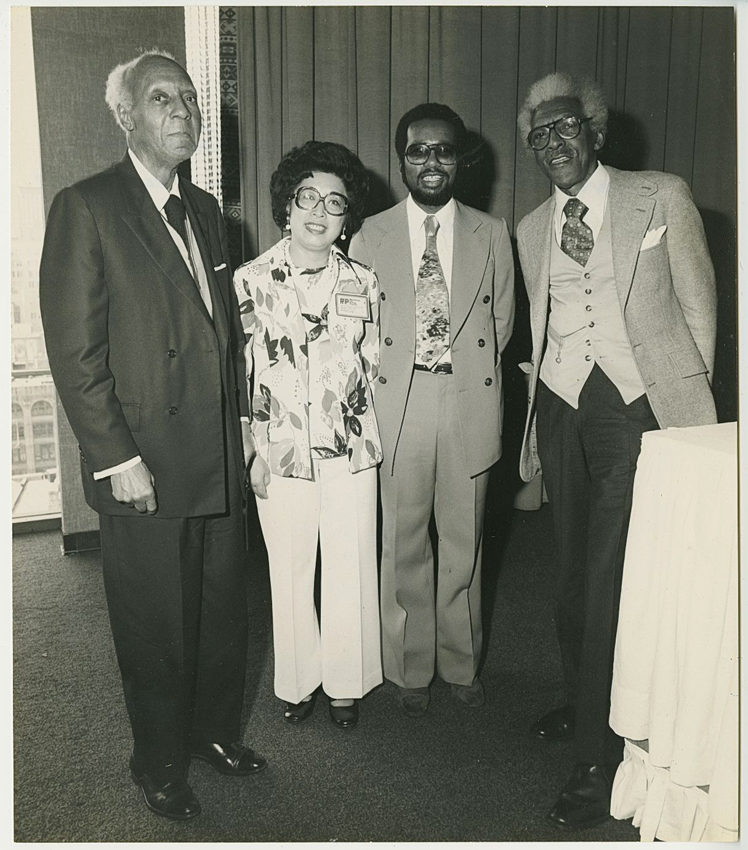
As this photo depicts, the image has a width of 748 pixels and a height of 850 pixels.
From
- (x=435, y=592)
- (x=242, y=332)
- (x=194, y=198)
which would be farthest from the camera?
(x=435, y=592)

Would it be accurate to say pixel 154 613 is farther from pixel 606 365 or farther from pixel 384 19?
pixel 384 19

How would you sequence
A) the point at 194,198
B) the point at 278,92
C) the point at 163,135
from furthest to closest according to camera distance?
the point at 278,92 < the point at 194,198 < the point at 163,135

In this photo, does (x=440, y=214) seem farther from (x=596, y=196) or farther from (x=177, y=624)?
(x=177, y=624)

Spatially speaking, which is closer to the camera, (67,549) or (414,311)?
(414,311)

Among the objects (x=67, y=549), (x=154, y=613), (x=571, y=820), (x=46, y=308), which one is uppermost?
(x=46, y=308)

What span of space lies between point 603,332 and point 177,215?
122 centimetres

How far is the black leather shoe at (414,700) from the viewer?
2439mm

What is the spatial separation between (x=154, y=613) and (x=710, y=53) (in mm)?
2070

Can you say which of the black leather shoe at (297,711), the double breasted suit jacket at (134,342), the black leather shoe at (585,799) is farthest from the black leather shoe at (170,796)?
the black leather shoe at (585,799)

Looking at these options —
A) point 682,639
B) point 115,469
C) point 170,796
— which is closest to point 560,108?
point 682,639

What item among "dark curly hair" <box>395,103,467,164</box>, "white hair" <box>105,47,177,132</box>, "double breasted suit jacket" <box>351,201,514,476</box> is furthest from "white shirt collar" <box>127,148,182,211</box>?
"dark curly hair" <box>395,103,467,164</box>

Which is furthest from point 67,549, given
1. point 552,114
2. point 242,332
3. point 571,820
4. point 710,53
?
point 710,53

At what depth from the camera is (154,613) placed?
1.92 meters

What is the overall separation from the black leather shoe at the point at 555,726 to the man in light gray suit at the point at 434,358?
0.80ft
